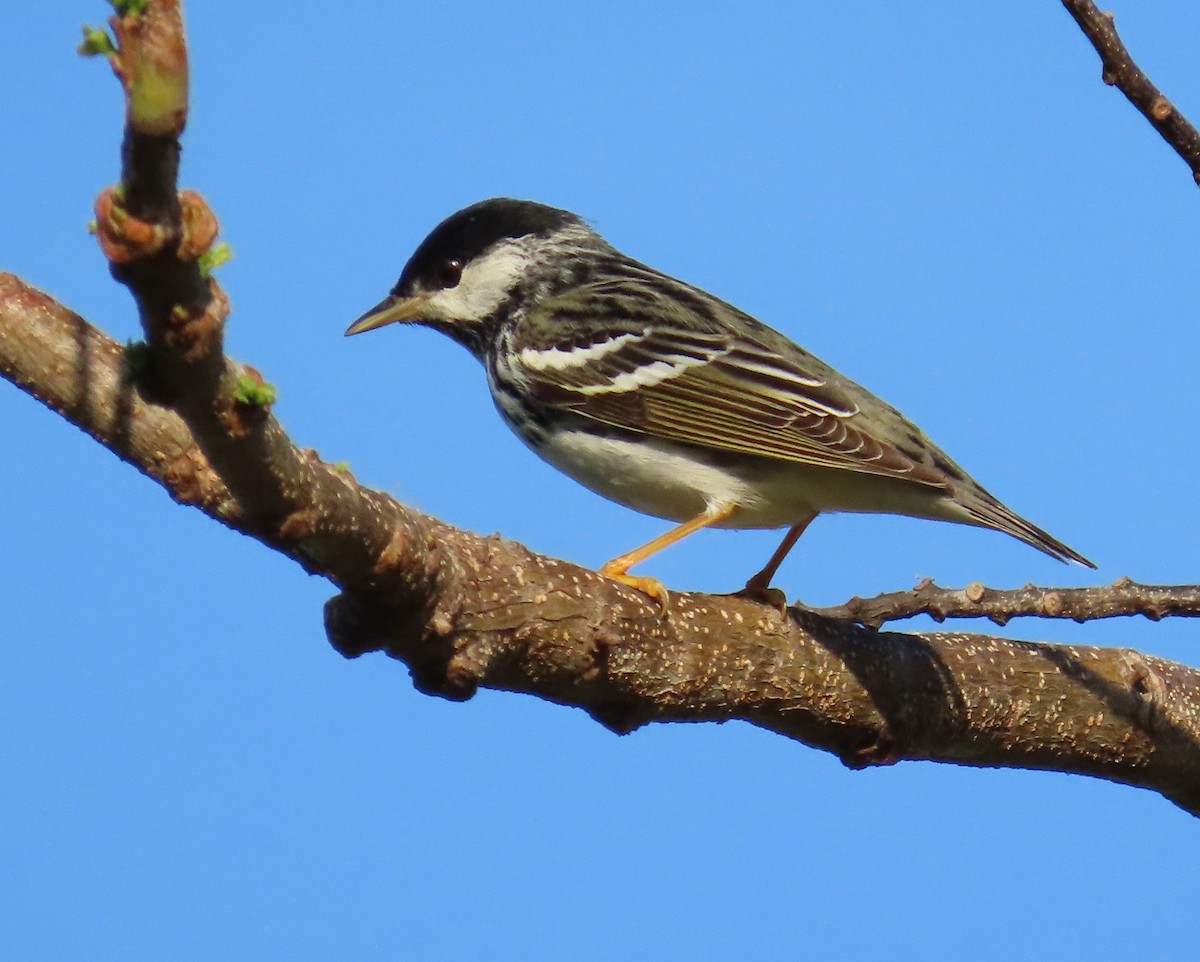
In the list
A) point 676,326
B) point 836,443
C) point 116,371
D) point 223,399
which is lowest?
point 223,399

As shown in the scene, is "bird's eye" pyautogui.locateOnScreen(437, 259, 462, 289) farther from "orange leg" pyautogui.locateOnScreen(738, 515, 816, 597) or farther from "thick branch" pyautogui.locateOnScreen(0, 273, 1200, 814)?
"thick branch" pyautogui.locateOnScreen(0, 273, 1200, 814)

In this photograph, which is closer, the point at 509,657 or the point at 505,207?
the point at 509,657

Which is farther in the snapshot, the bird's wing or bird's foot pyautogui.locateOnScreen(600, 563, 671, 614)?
the bird's wing

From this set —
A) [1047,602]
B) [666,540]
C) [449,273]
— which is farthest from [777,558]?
[449,273]

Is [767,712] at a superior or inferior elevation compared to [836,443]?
inferior

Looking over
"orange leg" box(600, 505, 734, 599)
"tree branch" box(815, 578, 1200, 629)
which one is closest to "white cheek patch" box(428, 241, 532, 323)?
"orange leg" box(600, 505, 734, 599)

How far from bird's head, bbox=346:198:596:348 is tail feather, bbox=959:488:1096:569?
2.75m

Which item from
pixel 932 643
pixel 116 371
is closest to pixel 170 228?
pixel 116 371

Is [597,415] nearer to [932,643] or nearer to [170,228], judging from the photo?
[932,643]

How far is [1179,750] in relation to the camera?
5.81 meters

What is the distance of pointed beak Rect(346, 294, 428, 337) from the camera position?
7.96 metres

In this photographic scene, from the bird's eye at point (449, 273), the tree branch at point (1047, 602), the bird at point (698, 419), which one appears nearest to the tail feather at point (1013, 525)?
the bird at point (698, 419)

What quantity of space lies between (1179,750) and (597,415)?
2.77 metres

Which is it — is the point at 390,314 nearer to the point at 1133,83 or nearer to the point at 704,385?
the point at 704,385
